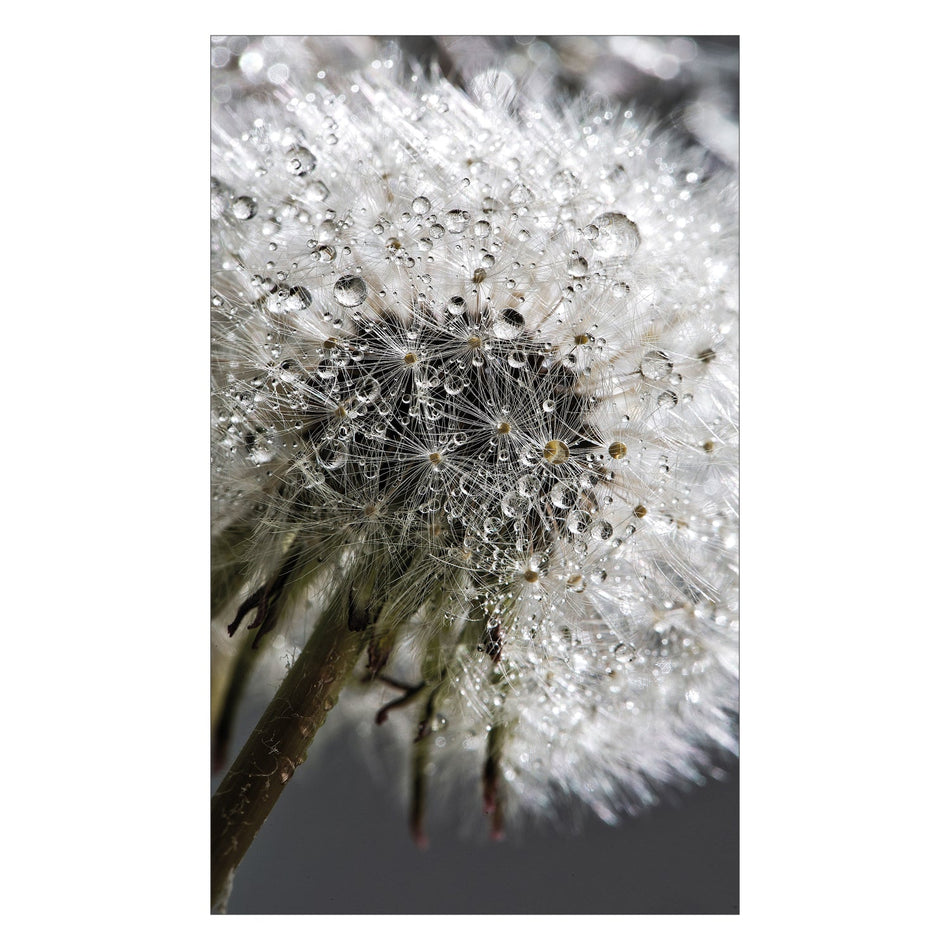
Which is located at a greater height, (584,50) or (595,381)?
(584,50)

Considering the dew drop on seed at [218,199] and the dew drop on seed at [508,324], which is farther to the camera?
the dew drop on seed at [218,199]

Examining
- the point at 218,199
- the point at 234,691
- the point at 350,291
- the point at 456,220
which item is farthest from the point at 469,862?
the point at 218,199

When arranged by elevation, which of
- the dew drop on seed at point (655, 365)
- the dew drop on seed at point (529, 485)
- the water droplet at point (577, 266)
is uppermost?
the water droplet at point (577, 266)

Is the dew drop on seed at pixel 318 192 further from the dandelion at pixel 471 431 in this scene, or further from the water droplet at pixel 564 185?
the water droplet at pixel 564 185

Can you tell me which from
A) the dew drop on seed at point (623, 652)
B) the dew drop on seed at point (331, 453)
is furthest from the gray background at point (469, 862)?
the dew drop on seed at point (331, 453)
